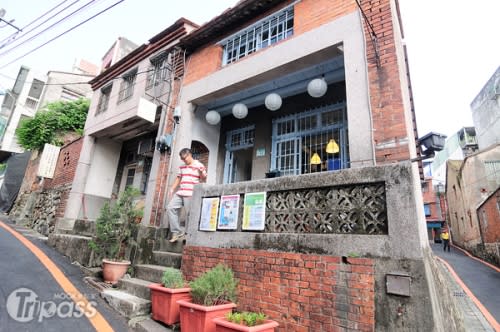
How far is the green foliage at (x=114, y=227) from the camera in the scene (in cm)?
571

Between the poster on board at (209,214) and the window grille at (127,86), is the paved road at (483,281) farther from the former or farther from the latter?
the window grille at (127,86)

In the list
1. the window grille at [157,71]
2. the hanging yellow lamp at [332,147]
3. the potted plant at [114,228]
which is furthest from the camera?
the window grille at [157,71]

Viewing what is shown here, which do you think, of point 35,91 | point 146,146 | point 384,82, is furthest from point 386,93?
point 35,91

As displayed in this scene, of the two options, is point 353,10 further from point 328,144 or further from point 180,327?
point 180,327

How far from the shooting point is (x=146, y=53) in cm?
983

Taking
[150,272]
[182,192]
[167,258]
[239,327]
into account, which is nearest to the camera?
[239,327]

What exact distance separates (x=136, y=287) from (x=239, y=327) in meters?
2.67

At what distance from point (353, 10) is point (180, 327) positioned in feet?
20.1

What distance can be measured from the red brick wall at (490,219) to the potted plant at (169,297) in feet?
56.6

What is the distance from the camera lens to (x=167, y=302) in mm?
3621

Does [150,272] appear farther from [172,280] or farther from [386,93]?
[386,93]

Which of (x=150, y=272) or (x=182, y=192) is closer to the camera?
(x=150, y=272)

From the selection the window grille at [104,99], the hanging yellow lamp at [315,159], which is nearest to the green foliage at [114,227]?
the hanging yellow lamp at [315,159]

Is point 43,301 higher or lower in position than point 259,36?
lower
